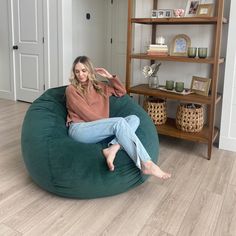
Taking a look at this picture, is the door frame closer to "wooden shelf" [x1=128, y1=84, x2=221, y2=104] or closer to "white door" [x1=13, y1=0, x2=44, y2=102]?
"white door" [x1=13, y1=0, x2=44, y2=102]

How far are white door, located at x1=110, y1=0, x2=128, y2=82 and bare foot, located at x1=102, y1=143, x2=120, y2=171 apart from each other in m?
3.91

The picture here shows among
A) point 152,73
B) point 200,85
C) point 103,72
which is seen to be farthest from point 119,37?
point 103,72

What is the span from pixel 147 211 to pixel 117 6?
4.58m

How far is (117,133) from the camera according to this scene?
207 centimetres

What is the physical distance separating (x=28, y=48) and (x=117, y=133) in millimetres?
3149

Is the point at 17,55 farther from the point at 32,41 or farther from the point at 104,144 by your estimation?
the point at 104,144

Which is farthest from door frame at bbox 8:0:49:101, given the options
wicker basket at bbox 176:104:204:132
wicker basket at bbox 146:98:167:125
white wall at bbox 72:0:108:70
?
wicker basket at bbox 176:104:204:132

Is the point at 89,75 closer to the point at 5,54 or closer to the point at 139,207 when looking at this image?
the point at 139,207

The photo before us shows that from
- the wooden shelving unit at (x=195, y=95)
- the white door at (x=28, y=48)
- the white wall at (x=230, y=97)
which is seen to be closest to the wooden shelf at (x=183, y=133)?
the wooden shelving unit at (x=195, y=95)

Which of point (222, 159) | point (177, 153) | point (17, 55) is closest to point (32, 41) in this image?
point (17, 55)

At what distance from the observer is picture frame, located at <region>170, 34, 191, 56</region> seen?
122 inches

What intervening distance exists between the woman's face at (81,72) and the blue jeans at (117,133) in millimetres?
345

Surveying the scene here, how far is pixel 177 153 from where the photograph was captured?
9.68 ft

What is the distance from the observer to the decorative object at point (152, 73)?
319 centimetres
